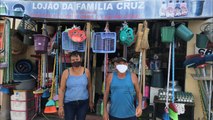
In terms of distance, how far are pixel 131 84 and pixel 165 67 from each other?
2608mm

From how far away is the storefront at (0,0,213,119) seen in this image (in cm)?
504

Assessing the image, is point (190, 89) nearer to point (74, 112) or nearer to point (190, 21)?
point (190, 21)

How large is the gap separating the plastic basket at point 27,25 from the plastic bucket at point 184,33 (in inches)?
118

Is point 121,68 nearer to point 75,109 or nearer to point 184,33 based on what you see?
point 75,109

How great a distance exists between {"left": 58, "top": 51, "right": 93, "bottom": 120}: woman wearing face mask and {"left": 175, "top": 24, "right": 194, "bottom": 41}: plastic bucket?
1.97 meters

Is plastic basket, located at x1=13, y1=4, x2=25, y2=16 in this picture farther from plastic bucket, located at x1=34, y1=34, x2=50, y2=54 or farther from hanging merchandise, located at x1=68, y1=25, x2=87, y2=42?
hanging merchandise, located at x1=68, y1=25, x2=87, y2=42

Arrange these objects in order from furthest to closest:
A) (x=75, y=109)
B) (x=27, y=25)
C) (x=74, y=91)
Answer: (x=27, y=25) < (x=75, y=109) < (x=74, y=91)

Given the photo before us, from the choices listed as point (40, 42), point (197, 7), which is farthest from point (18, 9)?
point (197, 7)

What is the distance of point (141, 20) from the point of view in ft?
17.7

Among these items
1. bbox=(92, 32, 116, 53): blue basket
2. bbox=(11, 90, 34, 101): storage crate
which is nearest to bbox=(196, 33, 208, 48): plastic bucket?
bbox=(92, 32, 116, 53): blue basket

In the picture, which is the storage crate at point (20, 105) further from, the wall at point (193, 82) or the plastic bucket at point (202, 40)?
the plastic bucket at point (202, 40)

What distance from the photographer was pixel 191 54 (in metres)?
5.68

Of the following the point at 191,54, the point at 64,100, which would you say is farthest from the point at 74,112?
the point at 191,54

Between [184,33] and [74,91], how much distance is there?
91.3 inches
